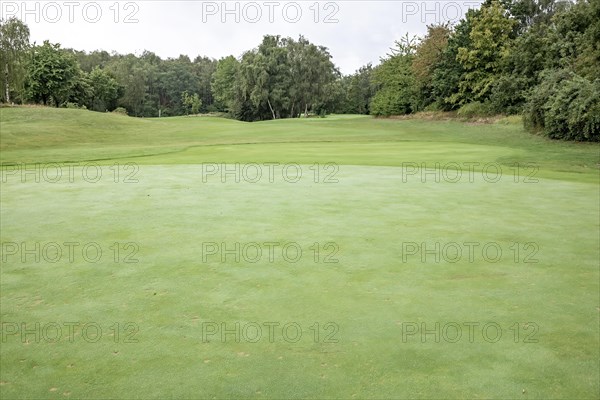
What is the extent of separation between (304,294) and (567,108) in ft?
79.1

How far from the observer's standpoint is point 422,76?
5284 cm

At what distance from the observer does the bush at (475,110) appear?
43594 millimetres

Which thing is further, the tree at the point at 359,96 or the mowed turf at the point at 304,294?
the tree at the point at 359,96

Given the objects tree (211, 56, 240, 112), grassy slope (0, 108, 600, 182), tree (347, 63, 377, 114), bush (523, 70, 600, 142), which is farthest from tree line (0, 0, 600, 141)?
grassy slope (0, 108, 600, 182)

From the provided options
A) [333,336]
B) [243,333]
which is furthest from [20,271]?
[333,336]

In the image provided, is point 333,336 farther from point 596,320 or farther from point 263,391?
point 596,320

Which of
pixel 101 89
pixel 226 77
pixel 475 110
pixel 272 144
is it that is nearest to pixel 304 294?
pixel 272 144

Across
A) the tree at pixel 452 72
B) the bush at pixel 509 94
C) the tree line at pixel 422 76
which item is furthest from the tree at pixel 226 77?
the bush at pixel 509 94

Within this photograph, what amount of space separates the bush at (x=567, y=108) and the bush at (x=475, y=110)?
15494 mm

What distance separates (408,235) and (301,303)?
278cm

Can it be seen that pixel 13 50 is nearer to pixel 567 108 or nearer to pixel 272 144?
pixel 272 144

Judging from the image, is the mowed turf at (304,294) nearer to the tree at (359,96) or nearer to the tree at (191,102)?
the tree at (359,96)

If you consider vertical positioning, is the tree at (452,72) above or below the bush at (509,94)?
above

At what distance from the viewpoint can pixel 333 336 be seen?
366cm
